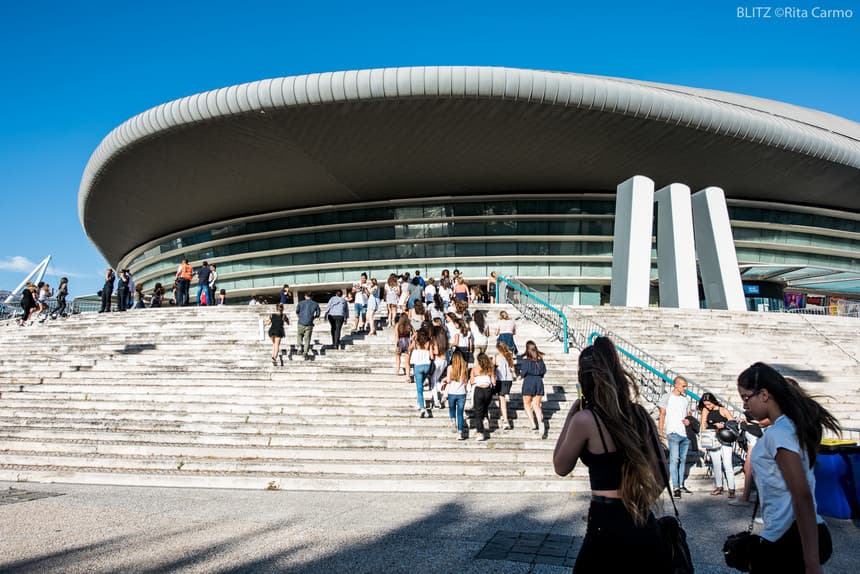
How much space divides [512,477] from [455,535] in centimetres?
303

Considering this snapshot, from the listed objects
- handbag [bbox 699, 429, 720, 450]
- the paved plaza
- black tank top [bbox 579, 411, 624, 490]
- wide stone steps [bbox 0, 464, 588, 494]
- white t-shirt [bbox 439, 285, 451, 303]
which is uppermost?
white t-shirt [bbox 439, 285, 451, 303]

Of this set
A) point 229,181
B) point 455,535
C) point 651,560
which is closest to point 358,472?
point 455,535

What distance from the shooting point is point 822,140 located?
2978cm

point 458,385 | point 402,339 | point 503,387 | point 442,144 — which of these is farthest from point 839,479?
point 442,144

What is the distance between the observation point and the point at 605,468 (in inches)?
101

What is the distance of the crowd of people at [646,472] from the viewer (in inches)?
98.6

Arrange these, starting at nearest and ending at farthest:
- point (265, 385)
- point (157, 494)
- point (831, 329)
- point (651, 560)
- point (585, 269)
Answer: point (651, 560), point (157, 494), point (265, 385), point (831, 329), point (585, 269)

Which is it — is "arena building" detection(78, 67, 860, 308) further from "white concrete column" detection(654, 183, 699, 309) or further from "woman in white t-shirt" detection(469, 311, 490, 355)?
"woman in white t-shirt" detection(469, 311, 490, 355)

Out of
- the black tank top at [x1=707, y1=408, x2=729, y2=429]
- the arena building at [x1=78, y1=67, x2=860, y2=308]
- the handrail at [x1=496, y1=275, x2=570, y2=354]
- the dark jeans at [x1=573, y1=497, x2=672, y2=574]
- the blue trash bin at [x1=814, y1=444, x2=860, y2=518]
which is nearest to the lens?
the dark jeans at [x1=573, y1=497, x2=672, y2=574]

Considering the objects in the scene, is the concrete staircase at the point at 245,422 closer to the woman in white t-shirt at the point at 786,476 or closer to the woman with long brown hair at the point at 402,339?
the woman with long brown hair at the point at 402,339

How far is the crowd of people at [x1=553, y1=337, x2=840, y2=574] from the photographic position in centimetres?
250

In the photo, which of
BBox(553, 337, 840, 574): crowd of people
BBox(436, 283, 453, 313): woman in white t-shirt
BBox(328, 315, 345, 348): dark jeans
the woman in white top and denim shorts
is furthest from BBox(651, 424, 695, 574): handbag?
BBox(436, 283, 453, 313): woman in white t-shirt

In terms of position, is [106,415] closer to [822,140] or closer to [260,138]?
[260,138]

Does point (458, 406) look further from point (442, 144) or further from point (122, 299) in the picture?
point (442, 144)
